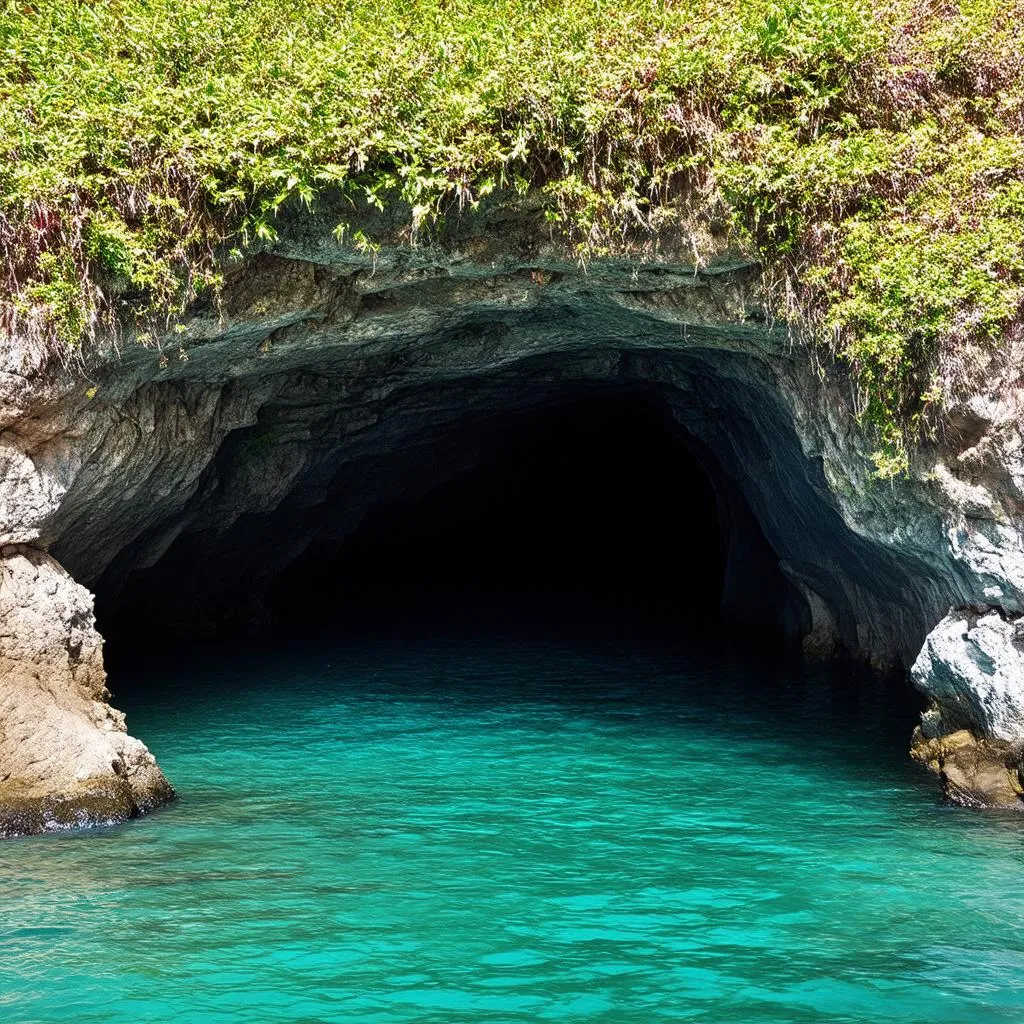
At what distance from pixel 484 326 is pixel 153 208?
4343mm

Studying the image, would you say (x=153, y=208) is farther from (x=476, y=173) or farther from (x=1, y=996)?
(x=1, y=996)

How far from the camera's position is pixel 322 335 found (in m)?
11.1

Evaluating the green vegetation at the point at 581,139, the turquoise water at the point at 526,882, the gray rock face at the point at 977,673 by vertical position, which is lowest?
the turquoise water at the point at 526,882

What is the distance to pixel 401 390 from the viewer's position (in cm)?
1628

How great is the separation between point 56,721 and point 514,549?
26.4 meters

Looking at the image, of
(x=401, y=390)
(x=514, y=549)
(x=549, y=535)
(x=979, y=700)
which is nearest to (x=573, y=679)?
(x=401, y=390)

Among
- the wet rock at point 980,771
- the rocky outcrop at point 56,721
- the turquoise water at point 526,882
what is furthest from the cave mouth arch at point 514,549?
the wet rock at point 980,771

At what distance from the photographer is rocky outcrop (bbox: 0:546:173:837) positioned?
352 inches

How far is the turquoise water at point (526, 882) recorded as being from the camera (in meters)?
6.08

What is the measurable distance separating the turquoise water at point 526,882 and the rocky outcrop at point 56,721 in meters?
0.30

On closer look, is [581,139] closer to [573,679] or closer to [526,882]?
[526,882]

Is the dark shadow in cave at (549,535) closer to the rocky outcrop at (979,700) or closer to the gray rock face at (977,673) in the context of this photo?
the gray rock face at (977,673)

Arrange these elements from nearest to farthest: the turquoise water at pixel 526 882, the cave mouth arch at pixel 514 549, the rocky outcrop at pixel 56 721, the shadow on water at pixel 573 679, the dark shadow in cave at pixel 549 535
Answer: the turquoise water at pixel 526 882 → the rocky outcrop at pixel 56 721 → the shadow on water at pixel 573 679 → the cave mouth arch at pixel 514 549 → the dark shadow in cave at pixel 549 535

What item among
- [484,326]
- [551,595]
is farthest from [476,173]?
[551,595]
